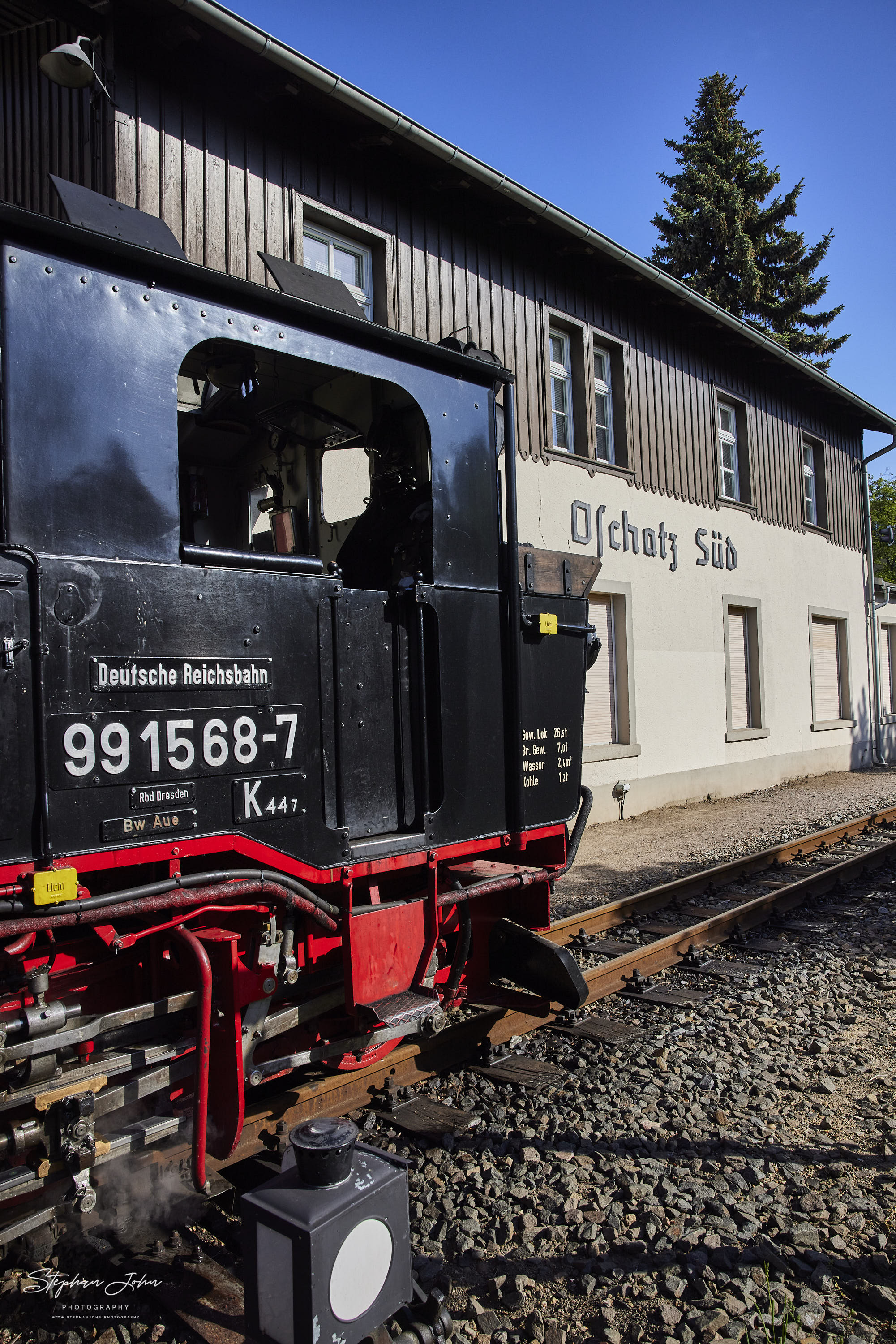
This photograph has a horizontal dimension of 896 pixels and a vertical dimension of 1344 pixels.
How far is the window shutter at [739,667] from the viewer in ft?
49.4

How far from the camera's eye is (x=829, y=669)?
18719 millimetres

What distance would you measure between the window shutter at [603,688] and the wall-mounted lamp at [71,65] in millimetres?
8102

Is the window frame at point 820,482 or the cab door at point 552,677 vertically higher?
the window frame at point 820,482

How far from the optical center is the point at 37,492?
242 cm

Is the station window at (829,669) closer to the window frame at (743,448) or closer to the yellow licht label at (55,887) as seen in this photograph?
the window frame at (743,448)

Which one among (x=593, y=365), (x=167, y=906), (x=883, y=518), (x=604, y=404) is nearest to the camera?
(x=167, y=906)

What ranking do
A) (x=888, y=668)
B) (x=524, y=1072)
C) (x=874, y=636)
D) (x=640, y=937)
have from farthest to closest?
1. (x=888, y=668)
2. (x=874, y=636)
3. (x=640, y=937)
4. (x=524, y=1072)

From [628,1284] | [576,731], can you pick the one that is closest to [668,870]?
[576,731]

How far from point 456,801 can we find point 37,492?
198 cm

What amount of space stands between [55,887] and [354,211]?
8.63m

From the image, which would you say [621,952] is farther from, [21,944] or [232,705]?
[21,944]

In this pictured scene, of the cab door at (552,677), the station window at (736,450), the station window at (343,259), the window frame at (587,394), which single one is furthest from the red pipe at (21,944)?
the station window at (736,450)

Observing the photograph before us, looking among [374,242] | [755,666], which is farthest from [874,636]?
[374,242]

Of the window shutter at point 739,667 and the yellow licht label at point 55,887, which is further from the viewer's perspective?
the window shutter at point 739,667
